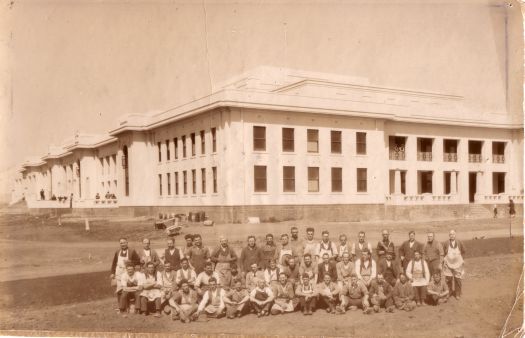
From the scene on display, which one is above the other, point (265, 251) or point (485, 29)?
point (485, 29)

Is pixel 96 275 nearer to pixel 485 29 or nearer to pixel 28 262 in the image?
pixel 28 262

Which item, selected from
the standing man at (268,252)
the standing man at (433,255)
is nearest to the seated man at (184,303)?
the standing man at (268,252)

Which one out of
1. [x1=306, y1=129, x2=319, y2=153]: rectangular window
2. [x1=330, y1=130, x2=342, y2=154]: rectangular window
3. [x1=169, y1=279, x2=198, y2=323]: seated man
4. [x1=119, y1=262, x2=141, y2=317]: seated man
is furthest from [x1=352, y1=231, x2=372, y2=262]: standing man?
[x1=119, y1=262, x2=141, y2=317]: seated man

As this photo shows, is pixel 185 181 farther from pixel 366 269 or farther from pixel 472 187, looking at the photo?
pixel 472 187

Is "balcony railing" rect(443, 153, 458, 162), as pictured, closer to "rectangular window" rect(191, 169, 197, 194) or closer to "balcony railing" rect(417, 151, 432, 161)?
"balcony railing" rect(417, 151, 432, 161)

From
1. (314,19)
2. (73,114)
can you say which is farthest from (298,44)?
(73,114)

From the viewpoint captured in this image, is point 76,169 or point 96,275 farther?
point 76,169

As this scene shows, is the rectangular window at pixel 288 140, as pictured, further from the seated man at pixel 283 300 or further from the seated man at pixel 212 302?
the seated man at pixel 212 302
